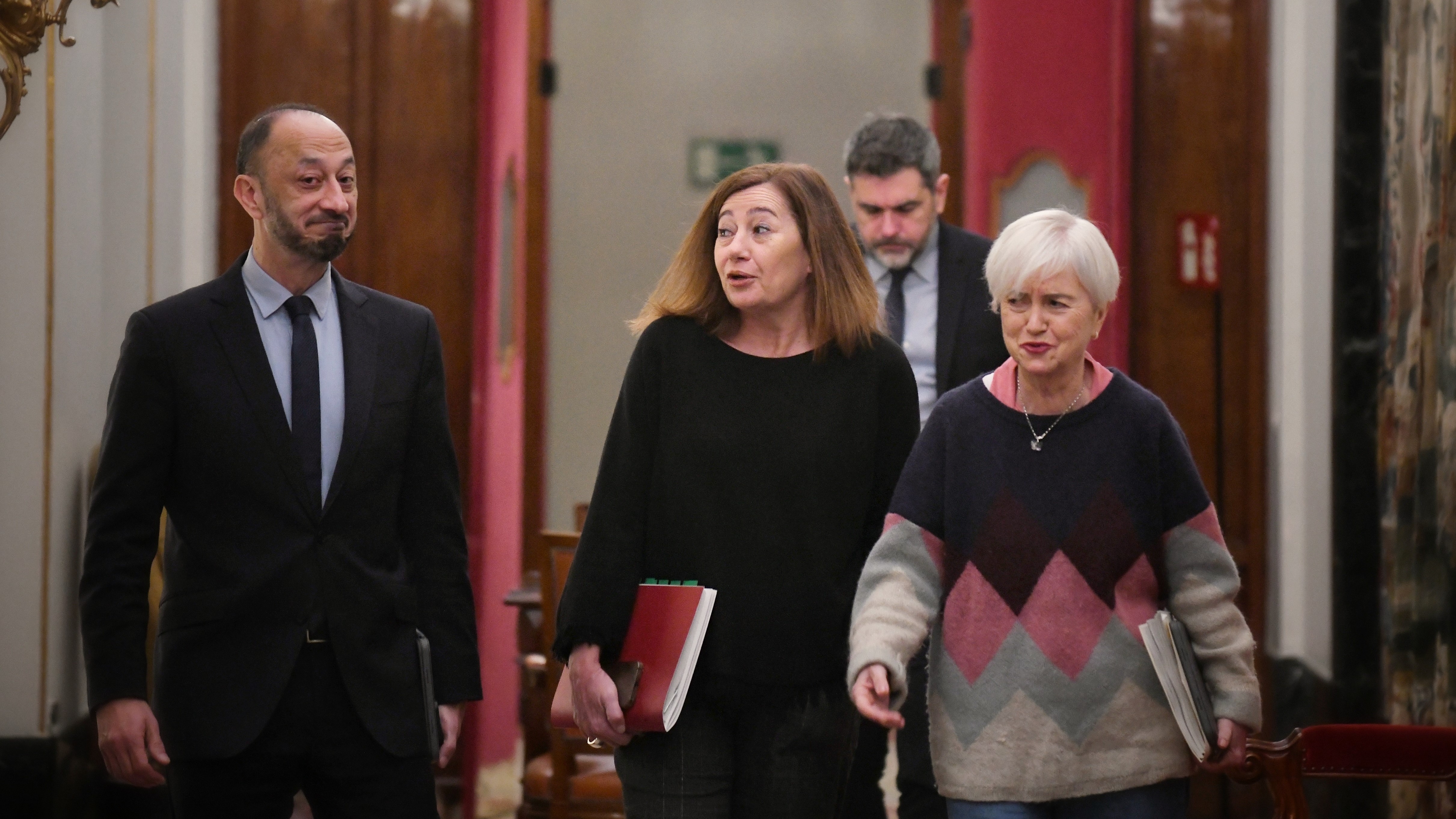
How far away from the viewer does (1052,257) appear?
78.9 inches

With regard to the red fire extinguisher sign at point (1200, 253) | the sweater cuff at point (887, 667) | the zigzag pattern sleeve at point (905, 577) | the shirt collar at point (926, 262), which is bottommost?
the sweater cuff at point (887, 667)

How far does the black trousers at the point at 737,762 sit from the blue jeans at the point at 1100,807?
0.79 ft

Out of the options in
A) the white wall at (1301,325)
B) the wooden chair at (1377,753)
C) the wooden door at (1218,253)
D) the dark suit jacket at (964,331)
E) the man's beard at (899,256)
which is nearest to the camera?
the wooden chair at (1377,753)

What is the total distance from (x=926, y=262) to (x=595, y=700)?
52.7 inches

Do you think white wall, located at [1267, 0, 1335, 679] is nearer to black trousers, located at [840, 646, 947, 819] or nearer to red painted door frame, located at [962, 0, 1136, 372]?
red painted door frame, located at [962, 0, 1136, 372]

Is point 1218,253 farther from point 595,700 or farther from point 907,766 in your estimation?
point 595,700

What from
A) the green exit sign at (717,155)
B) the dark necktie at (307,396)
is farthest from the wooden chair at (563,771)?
the green exit sign at (717,155)

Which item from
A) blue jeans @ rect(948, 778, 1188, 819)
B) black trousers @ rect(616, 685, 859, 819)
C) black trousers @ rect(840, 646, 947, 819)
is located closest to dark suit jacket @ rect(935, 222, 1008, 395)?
black trousers @ rect(840, 646, 947, 819)

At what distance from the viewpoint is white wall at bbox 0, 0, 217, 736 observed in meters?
3.42

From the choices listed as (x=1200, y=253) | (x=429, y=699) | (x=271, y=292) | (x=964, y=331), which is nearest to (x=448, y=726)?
(x=429, y=699)

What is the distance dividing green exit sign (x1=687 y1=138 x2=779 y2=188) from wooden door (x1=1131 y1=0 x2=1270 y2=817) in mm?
1558

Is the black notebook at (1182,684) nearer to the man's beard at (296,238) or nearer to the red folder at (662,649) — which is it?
the red folder at (662,649)

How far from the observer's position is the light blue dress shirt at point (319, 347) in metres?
2.19

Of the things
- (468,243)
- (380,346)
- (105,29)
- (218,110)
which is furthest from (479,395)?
(380,346)
